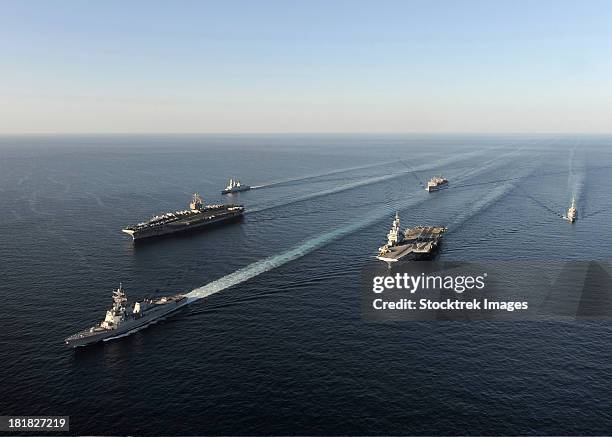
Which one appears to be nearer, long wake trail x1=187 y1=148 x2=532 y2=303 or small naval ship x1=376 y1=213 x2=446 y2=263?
long wake trail x1=187 y1=148 x2=532 y2=303

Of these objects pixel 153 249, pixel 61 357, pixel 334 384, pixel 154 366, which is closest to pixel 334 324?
pixel 334 384

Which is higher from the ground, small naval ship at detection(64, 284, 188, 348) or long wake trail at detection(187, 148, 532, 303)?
long wake trail at detection(187, 148, 532, 303)

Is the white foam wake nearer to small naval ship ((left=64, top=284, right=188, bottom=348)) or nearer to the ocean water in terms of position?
the ocean water

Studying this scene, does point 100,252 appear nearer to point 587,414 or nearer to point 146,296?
point 146,296

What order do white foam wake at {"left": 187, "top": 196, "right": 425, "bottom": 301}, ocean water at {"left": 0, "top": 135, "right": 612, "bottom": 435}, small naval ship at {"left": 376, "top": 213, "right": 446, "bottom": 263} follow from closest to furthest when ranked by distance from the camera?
ocean water at {"left": 0, "top": 135, "right": 612, "bottom": 435} → white foam wake at {"left": 187, "top": 196, "right": 425, "bottom": 301} → small naval ship at {"left": 376, "top": 213, "right": 446, "bottom": 263}
